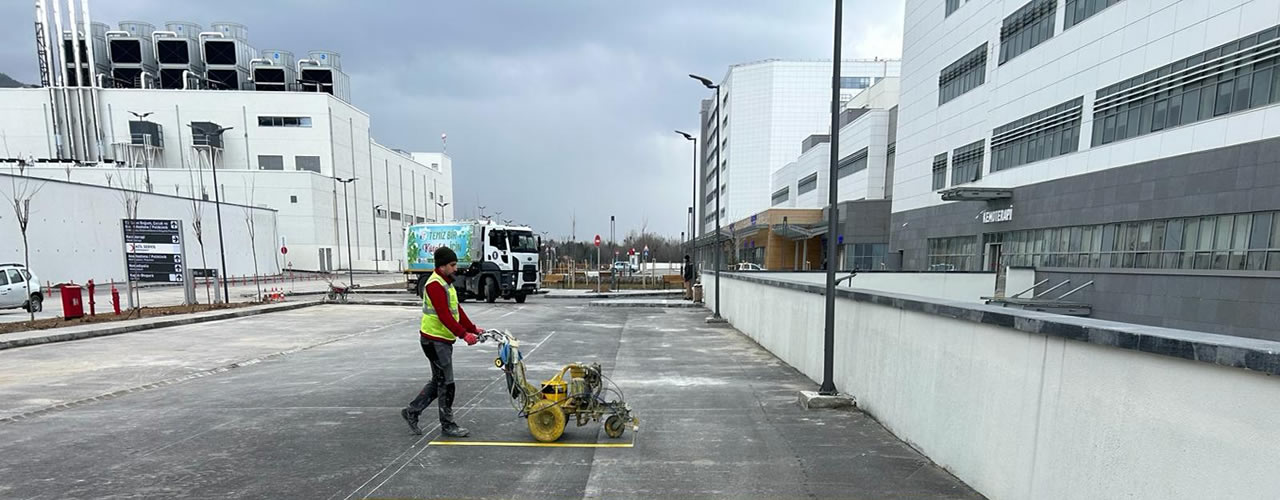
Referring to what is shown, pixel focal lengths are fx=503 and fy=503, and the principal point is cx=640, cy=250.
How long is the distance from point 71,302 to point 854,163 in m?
44.3

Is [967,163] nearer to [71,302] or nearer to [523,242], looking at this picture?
[523,242]

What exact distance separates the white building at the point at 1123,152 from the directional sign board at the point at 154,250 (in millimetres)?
29146

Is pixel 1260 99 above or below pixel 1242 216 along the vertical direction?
above

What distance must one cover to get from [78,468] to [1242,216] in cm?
2201

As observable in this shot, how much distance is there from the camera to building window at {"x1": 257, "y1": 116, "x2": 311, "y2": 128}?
51656mm

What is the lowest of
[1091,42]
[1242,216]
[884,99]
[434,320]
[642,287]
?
[642,287]

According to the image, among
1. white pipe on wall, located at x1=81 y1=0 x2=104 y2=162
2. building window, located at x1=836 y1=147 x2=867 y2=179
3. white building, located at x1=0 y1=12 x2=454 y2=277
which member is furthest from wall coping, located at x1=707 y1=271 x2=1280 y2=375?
white pipe on wall, located at x1=81 y1=0 x2=104 y2=162

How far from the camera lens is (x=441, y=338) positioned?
4988 millimetres

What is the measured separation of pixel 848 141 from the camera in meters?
42.6

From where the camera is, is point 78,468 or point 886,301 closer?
point 78,468

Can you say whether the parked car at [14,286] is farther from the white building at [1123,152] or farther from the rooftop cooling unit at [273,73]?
the rooftop cooling unit at [273,73]

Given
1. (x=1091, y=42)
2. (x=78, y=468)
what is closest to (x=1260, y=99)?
(x=1091, y=42)

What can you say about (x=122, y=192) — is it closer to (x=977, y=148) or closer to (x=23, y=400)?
(x=23, y=400)

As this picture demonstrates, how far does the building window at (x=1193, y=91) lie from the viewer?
12.4m
